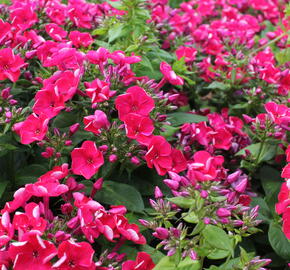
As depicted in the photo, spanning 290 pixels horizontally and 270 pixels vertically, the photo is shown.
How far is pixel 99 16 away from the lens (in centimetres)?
326

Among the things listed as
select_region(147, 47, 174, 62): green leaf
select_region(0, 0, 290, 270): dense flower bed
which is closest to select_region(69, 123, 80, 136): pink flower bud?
select_region(0, 0, 290, 270): dense flower bed

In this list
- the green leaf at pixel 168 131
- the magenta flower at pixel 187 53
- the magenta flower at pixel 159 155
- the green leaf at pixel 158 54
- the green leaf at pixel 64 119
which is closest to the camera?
the magenta flower at pixel 159 155

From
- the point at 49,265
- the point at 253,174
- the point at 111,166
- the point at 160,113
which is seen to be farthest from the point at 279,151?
the point at 49,265

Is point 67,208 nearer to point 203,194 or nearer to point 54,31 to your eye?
point 203,194

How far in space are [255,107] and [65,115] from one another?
134 cm

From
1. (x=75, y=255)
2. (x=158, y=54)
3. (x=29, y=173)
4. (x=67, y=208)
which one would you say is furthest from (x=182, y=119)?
(x=75, y=255)

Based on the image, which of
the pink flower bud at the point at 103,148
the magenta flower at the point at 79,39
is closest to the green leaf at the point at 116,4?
the magenta flower at the point at 79,39

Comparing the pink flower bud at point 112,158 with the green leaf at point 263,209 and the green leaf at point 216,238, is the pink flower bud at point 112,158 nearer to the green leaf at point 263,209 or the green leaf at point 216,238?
the green leaf at point 216,238

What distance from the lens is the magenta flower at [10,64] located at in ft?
7.76

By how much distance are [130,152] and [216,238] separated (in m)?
0.62

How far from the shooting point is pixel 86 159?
7.06 ft

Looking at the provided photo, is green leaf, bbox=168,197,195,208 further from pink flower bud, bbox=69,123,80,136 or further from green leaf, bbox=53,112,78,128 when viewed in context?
green leaf, bbox=53,112,78,128

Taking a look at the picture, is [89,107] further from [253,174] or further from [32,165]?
[253,174]

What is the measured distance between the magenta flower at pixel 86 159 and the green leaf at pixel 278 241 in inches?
36.2
